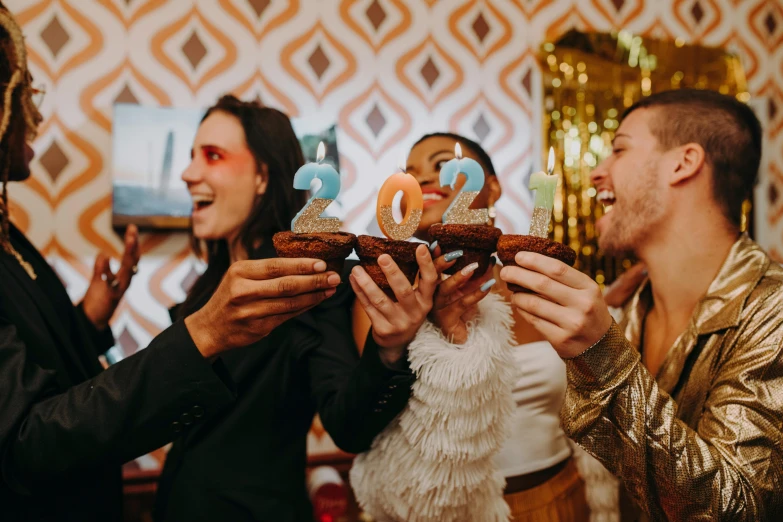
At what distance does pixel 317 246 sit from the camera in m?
1.12

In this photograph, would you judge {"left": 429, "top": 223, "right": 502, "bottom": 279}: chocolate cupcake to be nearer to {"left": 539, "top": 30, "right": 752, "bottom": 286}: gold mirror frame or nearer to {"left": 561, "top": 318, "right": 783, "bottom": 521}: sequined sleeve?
{"left": 561, "top": 318, "right": 783, "bottom": 521}: sequined sleeve

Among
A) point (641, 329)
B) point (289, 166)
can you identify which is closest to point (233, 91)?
point (289, 166)

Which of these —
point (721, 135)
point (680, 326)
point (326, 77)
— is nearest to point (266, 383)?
point (680, 326)

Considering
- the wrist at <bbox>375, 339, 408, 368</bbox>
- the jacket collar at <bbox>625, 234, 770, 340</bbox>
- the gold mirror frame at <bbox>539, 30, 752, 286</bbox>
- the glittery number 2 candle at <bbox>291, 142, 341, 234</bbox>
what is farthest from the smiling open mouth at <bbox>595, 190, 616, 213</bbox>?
the gold mirror frame at <bbox>539, 30, 752, 286</bbox>

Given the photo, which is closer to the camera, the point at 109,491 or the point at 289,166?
the point at 109,491

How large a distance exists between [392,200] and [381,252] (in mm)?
119

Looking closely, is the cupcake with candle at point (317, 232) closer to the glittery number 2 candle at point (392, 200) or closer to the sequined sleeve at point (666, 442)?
the glittery number 2 candle at point (392, 200)

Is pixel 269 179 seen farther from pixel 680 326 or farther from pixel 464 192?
pixel 680 326

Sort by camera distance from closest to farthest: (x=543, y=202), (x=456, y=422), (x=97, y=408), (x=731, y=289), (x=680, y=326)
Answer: (x=97, y=408) < (x=543, y=202) < (x=456, y=422) < (x=731, y=289) < (x=680, y=326)

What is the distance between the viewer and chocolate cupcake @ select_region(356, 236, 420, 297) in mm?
1222

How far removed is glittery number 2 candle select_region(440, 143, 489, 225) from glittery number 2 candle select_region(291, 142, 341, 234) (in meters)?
0.25

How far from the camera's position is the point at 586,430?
1196 millimetres

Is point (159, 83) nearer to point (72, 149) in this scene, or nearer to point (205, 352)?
point (72, 149)

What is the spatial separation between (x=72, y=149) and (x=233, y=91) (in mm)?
740
